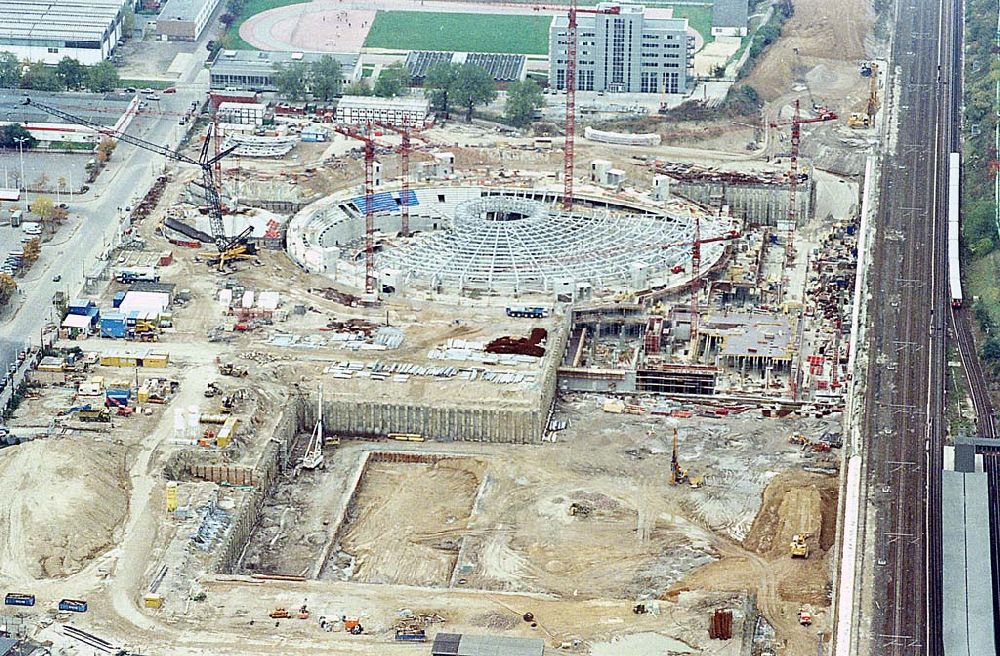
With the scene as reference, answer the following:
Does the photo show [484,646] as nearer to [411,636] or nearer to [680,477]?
[411,636]

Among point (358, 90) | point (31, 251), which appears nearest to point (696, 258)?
point (31, 251)

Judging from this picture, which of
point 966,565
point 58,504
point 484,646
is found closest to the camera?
point 484,646

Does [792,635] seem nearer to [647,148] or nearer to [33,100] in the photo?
[647,148]

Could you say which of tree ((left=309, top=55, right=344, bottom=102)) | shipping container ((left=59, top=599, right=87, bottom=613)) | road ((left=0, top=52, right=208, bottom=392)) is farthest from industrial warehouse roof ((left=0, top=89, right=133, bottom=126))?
shipping container ((left=59, top=599, right=87, bottom=613))

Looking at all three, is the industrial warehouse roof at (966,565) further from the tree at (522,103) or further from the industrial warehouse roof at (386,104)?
the industrial warehouse roof at (386,104)

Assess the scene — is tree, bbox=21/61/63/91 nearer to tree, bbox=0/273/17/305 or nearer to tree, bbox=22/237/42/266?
tree, bbox=22/237/42/266

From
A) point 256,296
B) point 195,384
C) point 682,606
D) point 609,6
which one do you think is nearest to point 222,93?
point 609,6
